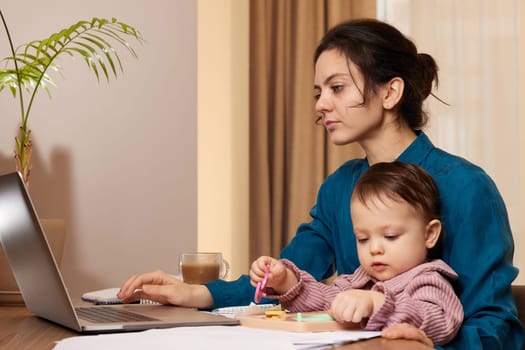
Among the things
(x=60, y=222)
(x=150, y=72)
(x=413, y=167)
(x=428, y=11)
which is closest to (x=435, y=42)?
(x=428, y=11)

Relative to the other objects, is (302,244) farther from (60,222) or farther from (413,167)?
(60,222)

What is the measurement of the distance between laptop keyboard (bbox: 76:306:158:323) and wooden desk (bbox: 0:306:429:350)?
5 centimetres

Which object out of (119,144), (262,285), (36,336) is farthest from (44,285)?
(119,144)

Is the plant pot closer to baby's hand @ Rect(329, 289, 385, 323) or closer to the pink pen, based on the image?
the pink pen

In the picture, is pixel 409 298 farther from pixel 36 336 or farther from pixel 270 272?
pixel 36 336

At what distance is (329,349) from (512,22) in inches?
136

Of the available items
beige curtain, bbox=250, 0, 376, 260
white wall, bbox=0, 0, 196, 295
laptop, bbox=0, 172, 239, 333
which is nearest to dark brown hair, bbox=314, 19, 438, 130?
laptop, bbox=0, 172, 239, 333

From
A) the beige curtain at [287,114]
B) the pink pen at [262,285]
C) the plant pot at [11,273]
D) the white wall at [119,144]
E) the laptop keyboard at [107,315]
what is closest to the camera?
the laptop keyboard at [107,315]

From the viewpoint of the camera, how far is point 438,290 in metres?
1.22

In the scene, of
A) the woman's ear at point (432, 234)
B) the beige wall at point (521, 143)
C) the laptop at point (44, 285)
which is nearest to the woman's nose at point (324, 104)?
the woman's ear at point (432, 234)

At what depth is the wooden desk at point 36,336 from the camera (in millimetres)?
952

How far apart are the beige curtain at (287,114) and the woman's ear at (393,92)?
2225mm

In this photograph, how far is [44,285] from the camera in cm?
118

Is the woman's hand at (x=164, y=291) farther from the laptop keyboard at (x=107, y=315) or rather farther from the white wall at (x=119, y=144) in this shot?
the white wall at (x=119, y=144)
